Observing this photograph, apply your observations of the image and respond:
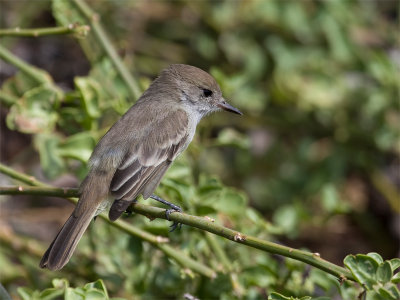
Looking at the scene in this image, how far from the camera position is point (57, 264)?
126 inches

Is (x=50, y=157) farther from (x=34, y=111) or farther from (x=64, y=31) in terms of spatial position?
(x=64, y=31)

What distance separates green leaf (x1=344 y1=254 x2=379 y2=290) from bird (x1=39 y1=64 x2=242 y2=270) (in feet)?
3.93

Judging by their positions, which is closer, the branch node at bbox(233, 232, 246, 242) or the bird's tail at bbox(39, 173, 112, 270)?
the branch node at bbox(233, 232, 246, 242)

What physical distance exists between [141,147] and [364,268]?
1.57m

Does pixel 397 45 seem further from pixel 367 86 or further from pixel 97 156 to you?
pixel 97 156

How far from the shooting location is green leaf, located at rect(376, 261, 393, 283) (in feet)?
9.02

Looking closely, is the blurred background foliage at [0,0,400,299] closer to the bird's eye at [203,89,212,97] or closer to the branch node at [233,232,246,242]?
the bird's eye at [203,89,212,97]

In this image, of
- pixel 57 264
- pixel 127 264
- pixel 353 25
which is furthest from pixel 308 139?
pixel 57 264

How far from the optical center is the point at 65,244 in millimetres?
3285

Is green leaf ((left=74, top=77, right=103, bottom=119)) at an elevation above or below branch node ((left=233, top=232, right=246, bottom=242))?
above

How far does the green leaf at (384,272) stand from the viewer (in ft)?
9.02

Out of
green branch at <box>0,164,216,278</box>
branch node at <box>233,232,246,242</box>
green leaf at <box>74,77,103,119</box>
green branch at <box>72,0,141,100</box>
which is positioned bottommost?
green branch at <box>0,164,216,278</box>

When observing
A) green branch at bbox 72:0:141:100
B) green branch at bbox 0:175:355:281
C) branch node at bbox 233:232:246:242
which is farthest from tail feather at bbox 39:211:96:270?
green branch at bbox 72:0:141:100

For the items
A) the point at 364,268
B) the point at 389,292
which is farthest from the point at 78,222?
the point at 389,292
